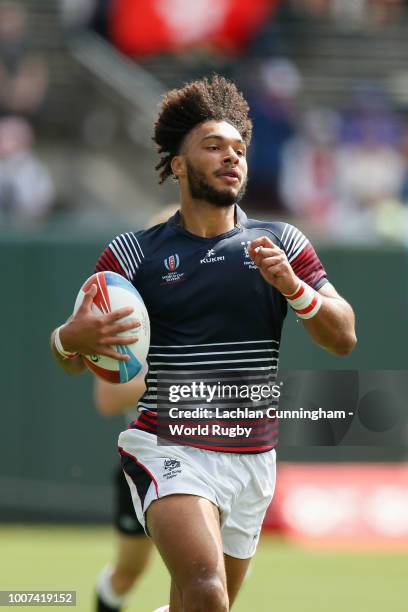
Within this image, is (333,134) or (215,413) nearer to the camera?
(215,413)

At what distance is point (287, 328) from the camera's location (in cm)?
1161

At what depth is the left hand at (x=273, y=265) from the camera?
205 inches

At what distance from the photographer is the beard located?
5.63 meters

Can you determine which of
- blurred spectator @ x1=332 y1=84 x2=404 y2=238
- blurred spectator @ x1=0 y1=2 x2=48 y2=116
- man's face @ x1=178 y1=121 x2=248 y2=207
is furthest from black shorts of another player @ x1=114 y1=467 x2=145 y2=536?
blurred spectator @ x1=0 y1=2 x2=48 y2=116

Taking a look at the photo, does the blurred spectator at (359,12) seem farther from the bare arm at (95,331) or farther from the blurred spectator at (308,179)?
the bare arm at (95,331)

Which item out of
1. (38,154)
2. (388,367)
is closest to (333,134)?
(38,154)

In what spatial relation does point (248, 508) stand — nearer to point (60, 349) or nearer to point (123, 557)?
point (60, 349)

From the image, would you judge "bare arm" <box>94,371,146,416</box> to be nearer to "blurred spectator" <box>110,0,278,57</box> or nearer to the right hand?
the right hand

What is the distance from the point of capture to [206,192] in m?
5.66

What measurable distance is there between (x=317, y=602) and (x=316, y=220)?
276 inches

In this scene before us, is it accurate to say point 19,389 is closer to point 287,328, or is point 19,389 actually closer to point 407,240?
point 287,328

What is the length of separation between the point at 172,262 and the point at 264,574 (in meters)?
4.73

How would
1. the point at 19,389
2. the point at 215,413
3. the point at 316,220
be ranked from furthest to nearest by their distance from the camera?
the point at 316,220 < the point at 19,389 < the point at 215,413

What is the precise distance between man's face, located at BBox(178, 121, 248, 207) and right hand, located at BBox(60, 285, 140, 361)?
2.11ft
